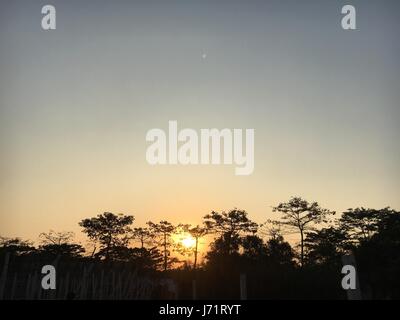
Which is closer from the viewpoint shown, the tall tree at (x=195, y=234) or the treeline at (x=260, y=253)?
the treeline at (x=260, y=253)

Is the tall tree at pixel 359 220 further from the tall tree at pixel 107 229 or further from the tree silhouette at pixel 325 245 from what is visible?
the tall tree at pixel 107 229

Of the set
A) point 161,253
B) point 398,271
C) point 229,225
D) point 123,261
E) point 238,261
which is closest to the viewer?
point 398,271

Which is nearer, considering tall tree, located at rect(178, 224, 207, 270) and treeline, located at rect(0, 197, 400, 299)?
treeline, located at rect(0, 197, 400, 299)

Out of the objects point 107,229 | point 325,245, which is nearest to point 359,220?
point 325,245

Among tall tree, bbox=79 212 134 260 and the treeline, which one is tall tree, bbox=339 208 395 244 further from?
tall tree, bbox=79 212 134 260

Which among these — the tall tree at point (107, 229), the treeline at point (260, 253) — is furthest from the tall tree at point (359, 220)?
the tall tree at point (107, 229)

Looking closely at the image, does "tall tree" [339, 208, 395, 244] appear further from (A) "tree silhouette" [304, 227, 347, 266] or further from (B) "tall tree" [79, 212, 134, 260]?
(B) "tall tree" [79, 212, 134, 260]

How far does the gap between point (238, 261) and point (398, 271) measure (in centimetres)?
1291

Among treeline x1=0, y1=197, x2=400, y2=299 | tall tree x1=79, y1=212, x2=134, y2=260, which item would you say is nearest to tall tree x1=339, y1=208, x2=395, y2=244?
treeline x1=0, y1=197, x2=400, y2=299

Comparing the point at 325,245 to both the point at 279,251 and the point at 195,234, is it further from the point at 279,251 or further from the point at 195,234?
the point at 195,234
